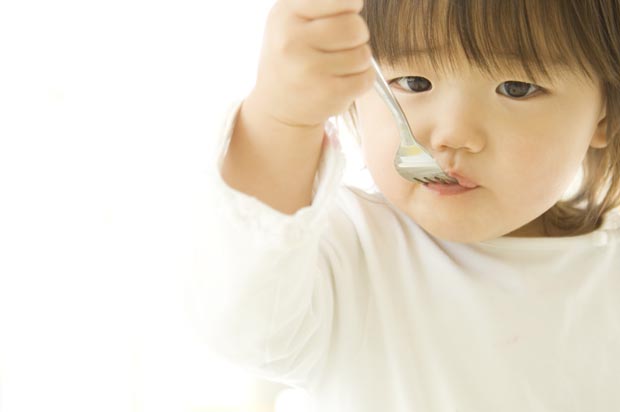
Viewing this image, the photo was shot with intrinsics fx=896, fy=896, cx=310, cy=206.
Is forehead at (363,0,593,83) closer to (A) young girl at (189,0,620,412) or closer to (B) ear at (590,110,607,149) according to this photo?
(A) young girl at (189,0,620,412)

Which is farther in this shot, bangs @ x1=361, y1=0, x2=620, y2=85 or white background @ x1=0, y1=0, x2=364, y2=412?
white background @ x1=0, y1=0, x2=364, y2=412

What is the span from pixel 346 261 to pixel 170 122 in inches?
18.7

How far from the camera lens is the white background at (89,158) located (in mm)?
1157

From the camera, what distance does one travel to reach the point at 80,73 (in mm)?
1168

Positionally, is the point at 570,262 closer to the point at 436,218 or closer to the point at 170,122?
the point at 436,218

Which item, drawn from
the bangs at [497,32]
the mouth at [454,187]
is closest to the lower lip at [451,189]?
the mouth at [454,187]

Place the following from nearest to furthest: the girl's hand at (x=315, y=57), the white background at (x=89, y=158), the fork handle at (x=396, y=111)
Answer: the girl's hand at (x=315, y=57) < the fork handle at (x=396, y=111) < the white background at (x=89, y=158)

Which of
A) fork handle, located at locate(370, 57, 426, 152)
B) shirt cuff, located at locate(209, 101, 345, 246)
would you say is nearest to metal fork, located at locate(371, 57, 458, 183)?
fork handle, located at locate(370, 57, 426, 152)

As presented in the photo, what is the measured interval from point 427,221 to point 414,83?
126 millimetres

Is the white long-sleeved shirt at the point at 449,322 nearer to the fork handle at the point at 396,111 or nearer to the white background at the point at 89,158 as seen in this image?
the fork handle at the point at 396,111

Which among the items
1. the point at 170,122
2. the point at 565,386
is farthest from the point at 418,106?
the point at 170,122

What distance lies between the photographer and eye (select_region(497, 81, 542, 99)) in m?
0.76

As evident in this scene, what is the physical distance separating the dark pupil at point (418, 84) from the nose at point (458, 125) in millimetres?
24

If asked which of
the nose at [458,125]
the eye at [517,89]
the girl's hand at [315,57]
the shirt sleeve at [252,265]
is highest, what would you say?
the girl's hand at [315,57]
